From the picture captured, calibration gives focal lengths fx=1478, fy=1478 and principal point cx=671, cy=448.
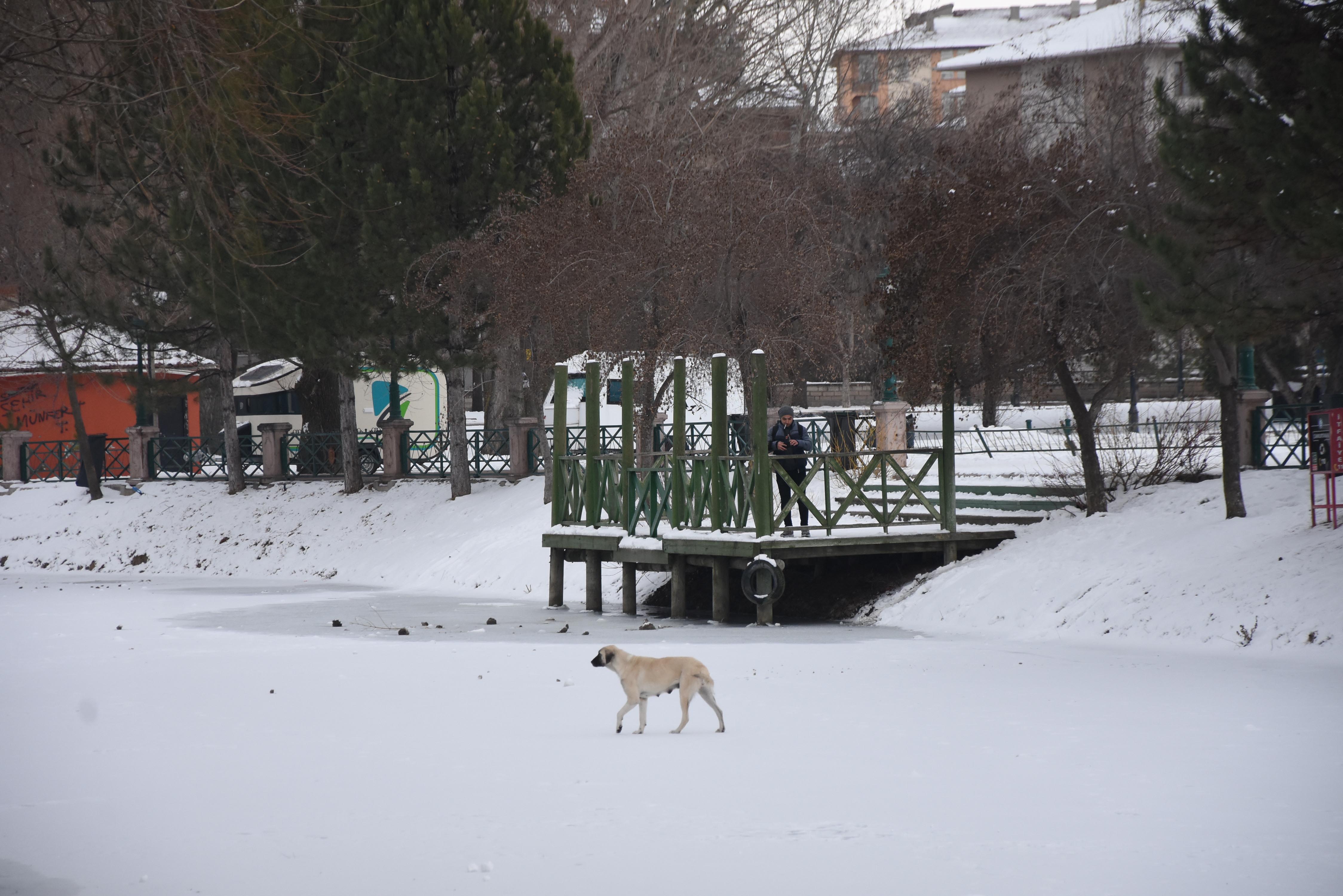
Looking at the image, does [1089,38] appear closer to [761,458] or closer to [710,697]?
[761,458]

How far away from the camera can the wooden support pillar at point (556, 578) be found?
780 inches

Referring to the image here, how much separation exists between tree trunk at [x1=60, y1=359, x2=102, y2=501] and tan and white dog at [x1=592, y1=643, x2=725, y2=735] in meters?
26.3

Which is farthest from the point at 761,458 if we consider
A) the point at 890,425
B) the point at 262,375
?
the point at 262,375

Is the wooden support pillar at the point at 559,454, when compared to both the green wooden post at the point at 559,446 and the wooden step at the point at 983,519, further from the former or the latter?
the wooden step at the point at 983,519

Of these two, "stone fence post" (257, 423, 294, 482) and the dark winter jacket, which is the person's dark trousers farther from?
"stone fence post" (257, 423, 294, 482)

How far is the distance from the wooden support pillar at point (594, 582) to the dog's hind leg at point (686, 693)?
32.4 ft

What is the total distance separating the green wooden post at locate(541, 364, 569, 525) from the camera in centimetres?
1981

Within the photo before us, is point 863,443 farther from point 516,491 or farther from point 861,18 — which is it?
point 861,18

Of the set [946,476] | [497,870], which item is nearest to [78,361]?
[946,476]

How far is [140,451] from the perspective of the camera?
34.2 metres

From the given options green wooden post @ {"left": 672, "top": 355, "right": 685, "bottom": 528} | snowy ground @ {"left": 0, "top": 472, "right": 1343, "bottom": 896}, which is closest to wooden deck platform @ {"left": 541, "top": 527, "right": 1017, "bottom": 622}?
green wooden post @ {"left": 672, "top": 355, "right": 685, "bottom": 528}

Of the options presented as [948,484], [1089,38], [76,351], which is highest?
[1089,38]

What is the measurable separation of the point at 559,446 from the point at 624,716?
10.8 m

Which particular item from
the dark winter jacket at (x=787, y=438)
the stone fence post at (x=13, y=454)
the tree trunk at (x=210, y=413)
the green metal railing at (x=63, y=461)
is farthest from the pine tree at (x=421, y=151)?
the tree trunk at (x=210, y=413)
